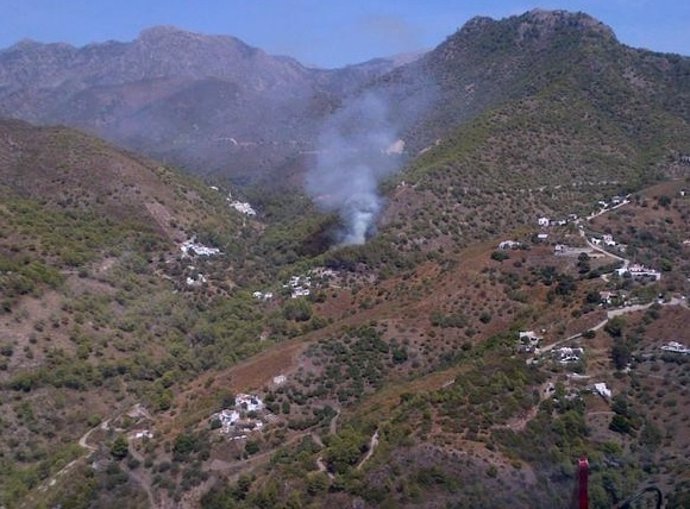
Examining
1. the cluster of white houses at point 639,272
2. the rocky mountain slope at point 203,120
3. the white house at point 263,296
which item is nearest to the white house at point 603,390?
the cluster of white houses at point 639,272

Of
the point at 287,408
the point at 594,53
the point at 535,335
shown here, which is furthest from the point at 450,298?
the point at 594,53

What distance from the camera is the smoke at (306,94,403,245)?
71938 millimetres

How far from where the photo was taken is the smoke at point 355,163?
71938mm

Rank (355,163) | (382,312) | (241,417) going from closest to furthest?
(241,417), (382,312), (355,163)

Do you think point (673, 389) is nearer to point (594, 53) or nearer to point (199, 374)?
point (199, 374)

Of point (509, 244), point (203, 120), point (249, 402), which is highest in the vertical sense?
point (203, 120)

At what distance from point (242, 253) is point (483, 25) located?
64853 millimetres

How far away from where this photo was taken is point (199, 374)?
5019 cm

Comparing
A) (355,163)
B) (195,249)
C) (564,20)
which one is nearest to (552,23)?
(564,20)

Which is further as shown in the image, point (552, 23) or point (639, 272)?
point (552, 23)

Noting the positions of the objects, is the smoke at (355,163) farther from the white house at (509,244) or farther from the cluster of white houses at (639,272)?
the cluster of white houses at (639,272)

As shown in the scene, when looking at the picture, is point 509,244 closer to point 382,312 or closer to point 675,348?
point 382,312

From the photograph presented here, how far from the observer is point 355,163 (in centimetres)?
10275

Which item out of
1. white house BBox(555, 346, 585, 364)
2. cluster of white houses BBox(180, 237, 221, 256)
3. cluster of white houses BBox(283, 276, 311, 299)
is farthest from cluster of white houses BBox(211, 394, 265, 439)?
cluster of white houses BBox(180, 237, 221, 256)
